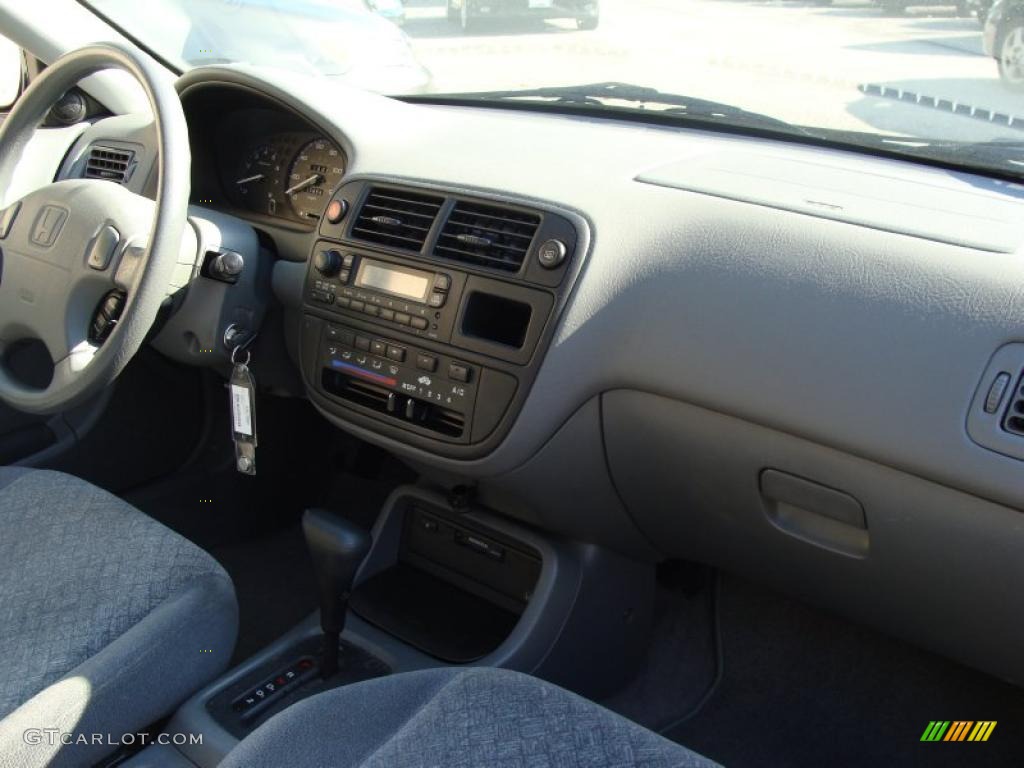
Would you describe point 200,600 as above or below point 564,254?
below

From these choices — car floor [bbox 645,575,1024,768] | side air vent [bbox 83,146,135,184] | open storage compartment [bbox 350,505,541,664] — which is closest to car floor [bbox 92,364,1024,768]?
car floor [bbox 645,575,1024,768]

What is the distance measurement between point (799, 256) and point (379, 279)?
0.67 metres

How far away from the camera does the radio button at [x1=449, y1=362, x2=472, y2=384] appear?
1.53 meters

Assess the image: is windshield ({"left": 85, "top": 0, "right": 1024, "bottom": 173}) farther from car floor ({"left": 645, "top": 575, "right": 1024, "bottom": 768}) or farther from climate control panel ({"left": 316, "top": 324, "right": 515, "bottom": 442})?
car floor ({"left": 645, "top": 575, "right": 1024, "bottom": 768})

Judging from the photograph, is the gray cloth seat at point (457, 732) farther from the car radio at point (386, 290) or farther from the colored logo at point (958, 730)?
the colored logo at point (958, 730)

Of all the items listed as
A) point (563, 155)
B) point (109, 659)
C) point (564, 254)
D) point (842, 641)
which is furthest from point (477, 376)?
point (842, 641)

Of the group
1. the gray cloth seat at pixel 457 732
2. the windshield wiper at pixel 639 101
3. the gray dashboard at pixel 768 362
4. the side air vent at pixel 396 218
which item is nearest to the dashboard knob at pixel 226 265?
the gray dashboard at pixel 768 362

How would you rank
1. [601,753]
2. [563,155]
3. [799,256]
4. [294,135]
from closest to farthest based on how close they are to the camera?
[601,753]
[799,256]
[563,155]
[294,135]

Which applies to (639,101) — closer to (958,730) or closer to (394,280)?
(394,280)

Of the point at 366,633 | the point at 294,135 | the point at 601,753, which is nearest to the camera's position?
the point at 601,753

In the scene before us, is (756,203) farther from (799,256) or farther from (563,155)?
(563,155)

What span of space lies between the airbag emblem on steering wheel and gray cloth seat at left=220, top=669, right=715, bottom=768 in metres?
0.91

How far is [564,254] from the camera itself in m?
1.45

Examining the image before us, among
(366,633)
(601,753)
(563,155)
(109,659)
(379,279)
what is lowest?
(366,633)
